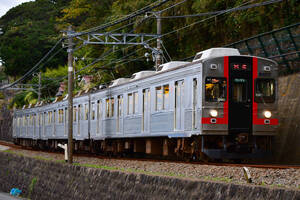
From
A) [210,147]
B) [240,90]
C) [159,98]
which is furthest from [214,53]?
[159,98]

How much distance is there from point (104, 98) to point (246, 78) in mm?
9449

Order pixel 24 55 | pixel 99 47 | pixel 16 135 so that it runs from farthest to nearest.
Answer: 1. pixel 24 55
2. pixel 16 135
3. pixel 99 47

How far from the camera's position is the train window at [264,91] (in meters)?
15.8

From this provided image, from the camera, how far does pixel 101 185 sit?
12.4 metres

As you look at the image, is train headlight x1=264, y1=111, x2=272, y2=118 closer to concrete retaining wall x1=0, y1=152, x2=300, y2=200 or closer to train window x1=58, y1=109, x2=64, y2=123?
concrete retaining wall x1=0, y1=152, x2=300, y2=200

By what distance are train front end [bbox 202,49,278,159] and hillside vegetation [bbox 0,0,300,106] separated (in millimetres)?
5961

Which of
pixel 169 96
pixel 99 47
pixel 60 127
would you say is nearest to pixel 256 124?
pixel 169 96

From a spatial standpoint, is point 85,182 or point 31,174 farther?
point 31,174

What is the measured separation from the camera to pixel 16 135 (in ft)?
154

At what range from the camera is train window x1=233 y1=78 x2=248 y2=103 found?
15477mm

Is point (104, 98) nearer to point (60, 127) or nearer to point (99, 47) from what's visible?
point (60, 127)

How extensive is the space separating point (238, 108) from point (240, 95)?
1.37 ft

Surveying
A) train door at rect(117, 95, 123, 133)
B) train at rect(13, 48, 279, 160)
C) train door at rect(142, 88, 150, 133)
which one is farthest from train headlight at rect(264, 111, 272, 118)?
train door at rect(117, 95, 123, 133)

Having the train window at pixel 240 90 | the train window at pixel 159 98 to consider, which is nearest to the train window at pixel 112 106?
the train window at pixel 159 98
